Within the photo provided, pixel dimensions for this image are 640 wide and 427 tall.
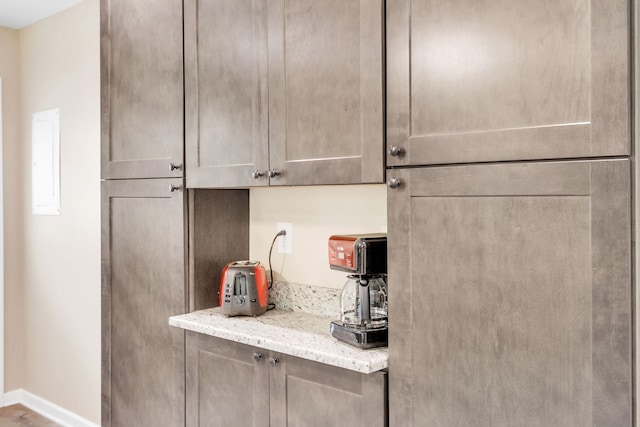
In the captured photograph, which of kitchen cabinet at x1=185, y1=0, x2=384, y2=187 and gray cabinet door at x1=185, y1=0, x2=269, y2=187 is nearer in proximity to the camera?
kitchen cabinet at x1=185, y1=0, x2=384, y2=187

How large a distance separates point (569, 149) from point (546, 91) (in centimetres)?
15

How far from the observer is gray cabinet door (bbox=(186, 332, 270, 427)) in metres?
1.92

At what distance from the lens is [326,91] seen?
5.82 feet

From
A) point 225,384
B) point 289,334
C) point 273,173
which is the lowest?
point 225,384

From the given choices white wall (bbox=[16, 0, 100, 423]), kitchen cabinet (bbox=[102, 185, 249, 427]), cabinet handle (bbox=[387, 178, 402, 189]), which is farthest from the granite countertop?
white wall (bbox=[16, 0, 100, 423])

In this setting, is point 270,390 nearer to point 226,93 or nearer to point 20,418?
point 226,93

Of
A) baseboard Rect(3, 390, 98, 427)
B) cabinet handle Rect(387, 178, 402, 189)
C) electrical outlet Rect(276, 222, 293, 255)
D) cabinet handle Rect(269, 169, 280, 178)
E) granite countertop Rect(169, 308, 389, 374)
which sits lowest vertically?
baseboard Rect(3, 390, 98, 427)

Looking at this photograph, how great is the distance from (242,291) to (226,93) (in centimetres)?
78

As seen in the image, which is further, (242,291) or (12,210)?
(12,210)

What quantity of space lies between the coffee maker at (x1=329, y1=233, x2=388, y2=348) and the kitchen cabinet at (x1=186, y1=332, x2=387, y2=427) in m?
0.12

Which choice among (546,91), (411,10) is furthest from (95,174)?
(546,91)

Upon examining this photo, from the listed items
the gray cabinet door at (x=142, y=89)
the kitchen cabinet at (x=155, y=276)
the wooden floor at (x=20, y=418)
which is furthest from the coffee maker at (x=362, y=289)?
A: the wooden floor at (x=20, y=418)

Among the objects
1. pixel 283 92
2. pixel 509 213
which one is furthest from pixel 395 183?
pixel 283 92

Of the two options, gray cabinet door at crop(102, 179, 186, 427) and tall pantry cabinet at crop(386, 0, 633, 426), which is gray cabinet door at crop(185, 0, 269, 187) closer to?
gray cabinet door at crop(102, 179, 186, 427)
